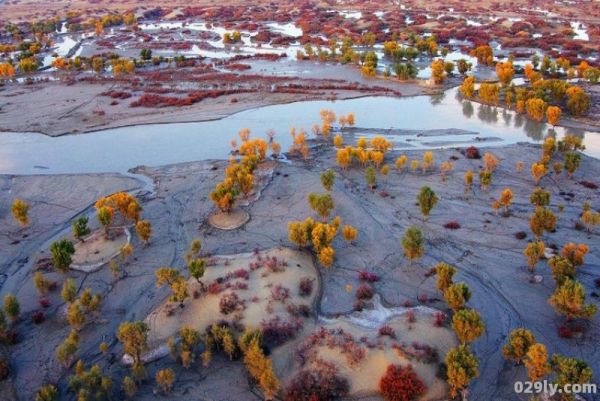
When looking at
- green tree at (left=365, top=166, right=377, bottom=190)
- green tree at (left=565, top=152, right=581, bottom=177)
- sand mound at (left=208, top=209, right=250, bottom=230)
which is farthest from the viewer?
green tree at (left=365, top=166, right=377, bottom=190)

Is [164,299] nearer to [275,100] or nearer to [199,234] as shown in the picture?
[199,234]

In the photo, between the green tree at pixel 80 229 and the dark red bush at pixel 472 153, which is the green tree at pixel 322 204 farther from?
the dark red bush at pixel 472 153

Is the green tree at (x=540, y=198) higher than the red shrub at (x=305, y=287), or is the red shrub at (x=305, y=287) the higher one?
the green tree at (x=540, y=198)

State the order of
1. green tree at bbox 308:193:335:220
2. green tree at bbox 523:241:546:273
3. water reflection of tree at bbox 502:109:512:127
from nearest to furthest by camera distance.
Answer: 1. green tree at bbox 523:241:546:273
2. green tree at bbox 308:193:335:220
3. water reflection of tree at bbox 502:109:512:127

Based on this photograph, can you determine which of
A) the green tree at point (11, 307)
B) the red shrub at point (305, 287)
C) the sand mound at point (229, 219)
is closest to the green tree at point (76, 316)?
the green tree at point (11, 307)

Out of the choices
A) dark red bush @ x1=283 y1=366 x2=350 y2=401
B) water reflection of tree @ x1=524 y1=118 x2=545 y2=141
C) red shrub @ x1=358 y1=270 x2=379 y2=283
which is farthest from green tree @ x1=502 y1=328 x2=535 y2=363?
water reflection of tree @ x1=524 y1=118 x2=545 y2=141

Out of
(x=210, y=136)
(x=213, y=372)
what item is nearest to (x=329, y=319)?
(x=213, y=372)

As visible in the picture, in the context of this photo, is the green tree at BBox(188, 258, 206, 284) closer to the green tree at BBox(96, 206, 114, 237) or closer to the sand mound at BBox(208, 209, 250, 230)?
the sand mound at BBox(208, 209, 250, 230)
